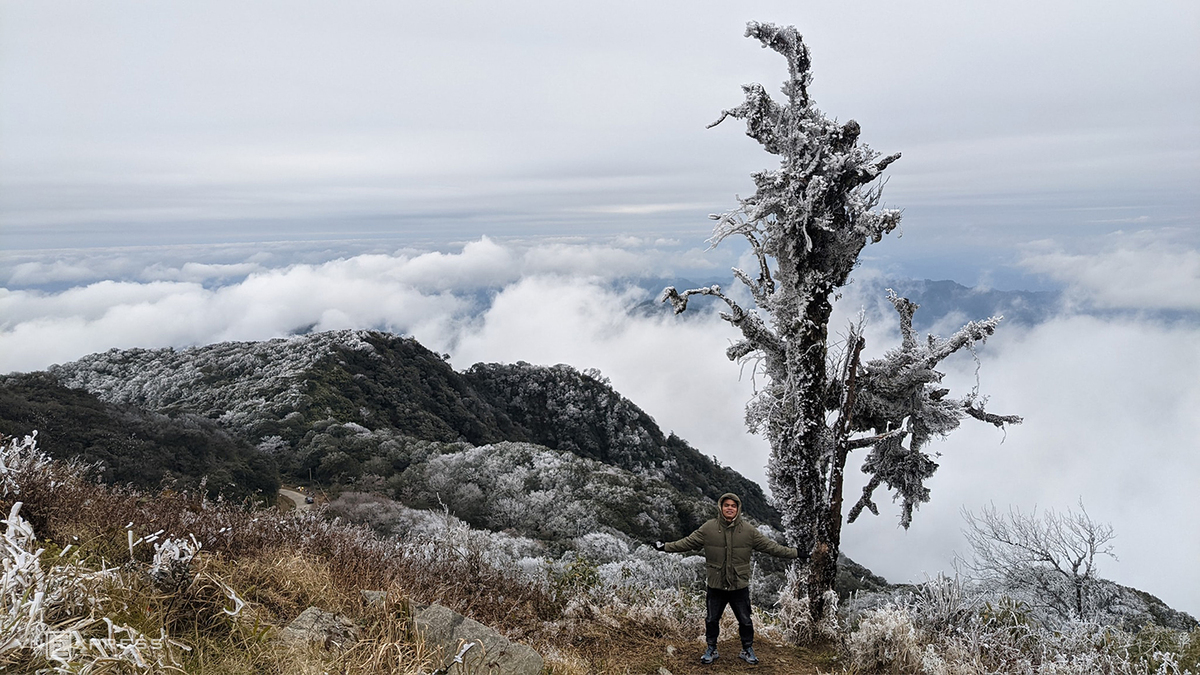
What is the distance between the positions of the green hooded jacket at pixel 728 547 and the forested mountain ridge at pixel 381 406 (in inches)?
817

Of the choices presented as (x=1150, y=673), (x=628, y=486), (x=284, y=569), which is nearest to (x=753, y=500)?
(x=628, y=486)

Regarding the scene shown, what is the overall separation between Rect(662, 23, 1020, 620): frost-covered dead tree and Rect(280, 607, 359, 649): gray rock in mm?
4993

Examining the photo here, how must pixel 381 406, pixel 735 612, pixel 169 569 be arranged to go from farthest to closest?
pixel 381 406 → pixel 735 612 → pixel 169 569

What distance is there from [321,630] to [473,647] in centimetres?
103

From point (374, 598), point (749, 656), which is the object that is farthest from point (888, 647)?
point (374, 598)

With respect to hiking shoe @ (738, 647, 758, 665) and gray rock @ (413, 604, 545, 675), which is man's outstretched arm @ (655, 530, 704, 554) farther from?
gray rock @ (413, 604, 545, 675)

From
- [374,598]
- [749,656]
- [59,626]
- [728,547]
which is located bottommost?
[749,656]

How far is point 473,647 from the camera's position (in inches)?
170

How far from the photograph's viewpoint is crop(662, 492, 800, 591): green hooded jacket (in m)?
6.24

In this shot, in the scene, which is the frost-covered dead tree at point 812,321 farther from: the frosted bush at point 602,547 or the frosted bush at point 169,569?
the frosted bush at point 602,547

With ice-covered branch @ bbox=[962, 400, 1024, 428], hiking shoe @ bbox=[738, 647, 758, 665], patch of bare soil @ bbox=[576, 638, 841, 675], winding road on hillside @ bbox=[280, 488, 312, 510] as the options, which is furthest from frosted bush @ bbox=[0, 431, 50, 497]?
winding road on hillside @ bbox=[280, 488, 312, 510]

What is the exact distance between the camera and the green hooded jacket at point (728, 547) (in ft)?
20.5

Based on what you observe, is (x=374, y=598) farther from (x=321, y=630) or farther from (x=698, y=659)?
(x=698, y=659)

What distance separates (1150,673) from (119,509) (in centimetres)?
1045
